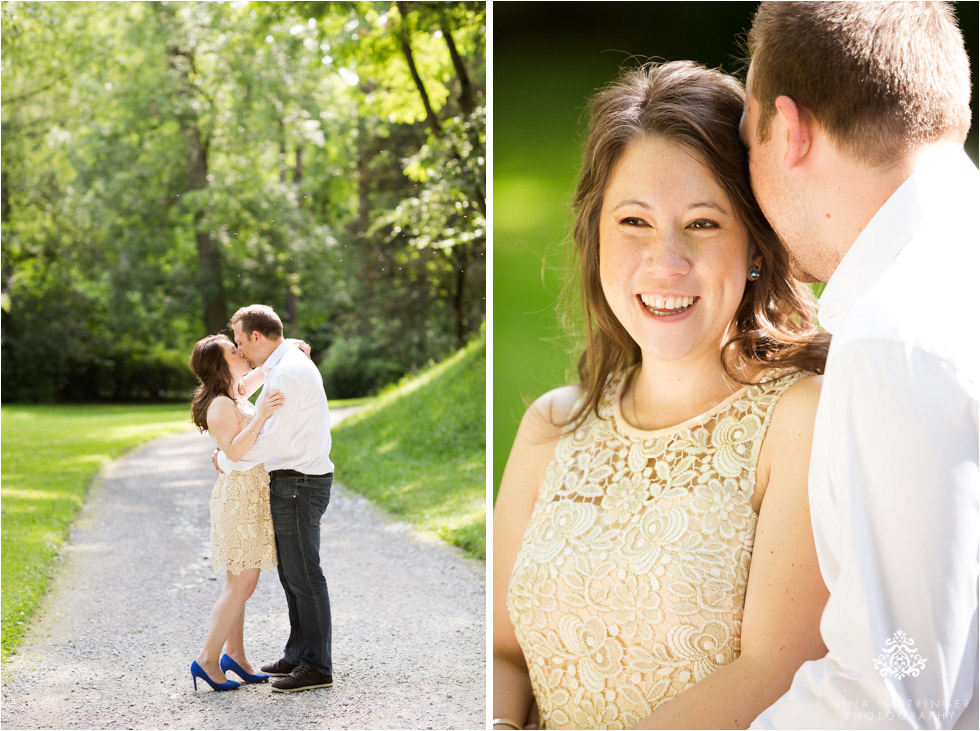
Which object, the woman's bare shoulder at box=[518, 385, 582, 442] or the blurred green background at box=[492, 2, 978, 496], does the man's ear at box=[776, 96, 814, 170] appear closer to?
the woman's bare shoulder at box=[518, 385, 582, 442]

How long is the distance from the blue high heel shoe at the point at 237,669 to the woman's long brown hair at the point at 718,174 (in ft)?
5.68

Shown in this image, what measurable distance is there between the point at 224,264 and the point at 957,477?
2516mm

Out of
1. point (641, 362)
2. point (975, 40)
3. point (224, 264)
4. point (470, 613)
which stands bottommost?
point (470, 613)

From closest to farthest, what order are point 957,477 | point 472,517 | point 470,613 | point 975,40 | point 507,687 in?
1. point 957,477
2. point 507,687
3. point 975,40
4. point 470,613
5. point 472,517

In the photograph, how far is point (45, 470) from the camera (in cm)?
337

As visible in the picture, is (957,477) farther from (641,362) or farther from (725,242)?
(641,362)

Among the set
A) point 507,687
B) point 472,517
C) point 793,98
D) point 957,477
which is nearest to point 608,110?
point 793,98

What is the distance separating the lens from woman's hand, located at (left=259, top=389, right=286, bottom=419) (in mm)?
2488

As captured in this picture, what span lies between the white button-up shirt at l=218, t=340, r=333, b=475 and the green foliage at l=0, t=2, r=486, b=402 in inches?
9.4

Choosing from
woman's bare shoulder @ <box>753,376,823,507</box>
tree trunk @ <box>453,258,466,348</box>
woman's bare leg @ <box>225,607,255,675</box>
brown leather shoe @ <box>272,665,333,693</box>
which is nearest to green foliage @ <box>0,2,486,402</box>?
woman's bare leg @ <box>225,607,255,675</box>

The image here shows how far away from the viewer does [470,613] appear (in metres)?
3.29

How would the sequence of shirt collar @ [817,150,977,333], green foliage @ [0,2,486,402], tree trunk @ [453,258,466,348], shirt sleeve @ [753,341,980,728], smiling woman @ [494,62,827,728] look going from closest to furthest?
shirt sleeve @ [753,341,980,728] → shirt collar @ [817,150,977,333] → smiling woman @ [494,62,827,728] → green foliage @ [0,2,486,402] → tree trunk @ [453,258,466,348]

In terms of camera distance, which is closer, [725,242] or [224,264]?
[725,242]

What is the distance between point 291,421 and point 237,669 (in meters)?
0.86
